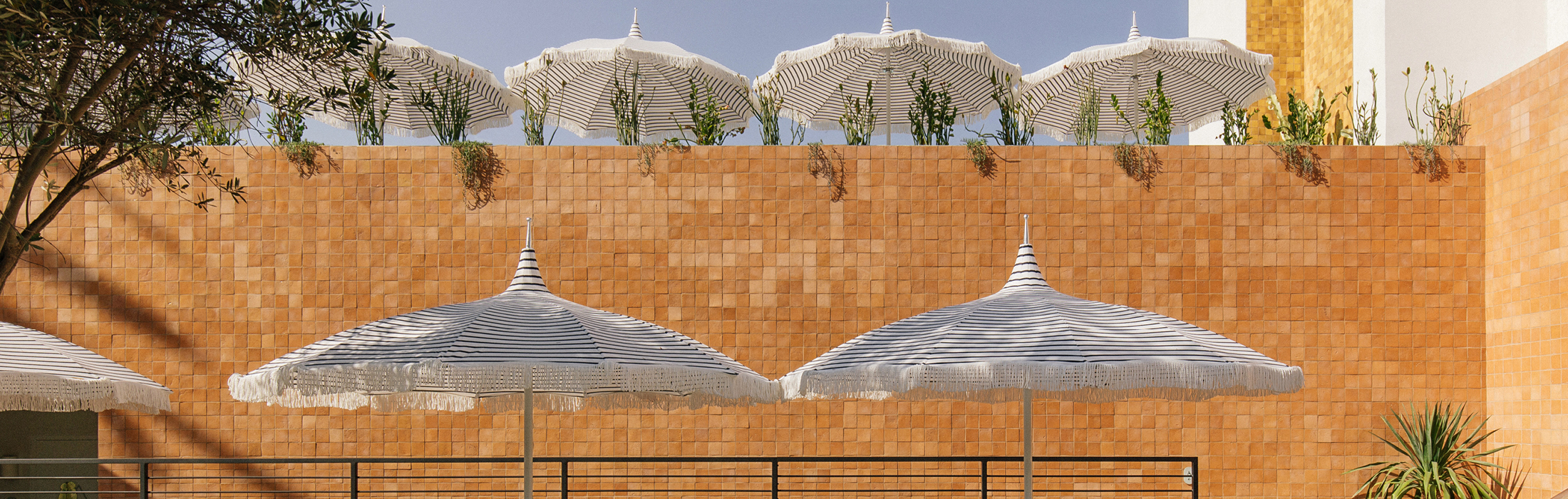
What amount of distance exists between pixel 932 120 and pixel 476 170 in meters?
3.57

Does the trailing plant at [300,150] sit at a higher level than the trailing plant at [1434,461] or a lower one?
higher

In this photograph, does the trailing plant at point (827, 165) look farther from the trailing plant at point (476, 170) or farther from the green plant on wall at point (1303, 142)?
the green plant on wall at point (1303, 142)

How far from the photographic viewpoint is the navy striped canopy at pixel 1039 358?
4.47 m

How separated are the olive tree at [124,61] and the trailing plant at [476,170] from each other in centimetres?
296

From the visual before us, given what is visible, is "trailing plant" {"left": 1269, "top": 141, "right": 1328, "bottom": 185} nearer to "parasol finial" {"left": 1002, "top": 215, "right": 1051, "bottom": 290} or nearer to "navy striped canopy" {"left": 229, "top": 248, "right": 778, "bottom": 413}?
"parasol finial" {"left": 1002, "top": 215, "right": 1051, "bottom": 290}

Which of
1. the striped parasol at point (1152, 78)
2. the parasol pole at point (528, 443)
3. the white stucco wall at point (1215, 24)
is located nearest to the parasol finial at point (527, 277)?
the parasol pole at point (528, 443)

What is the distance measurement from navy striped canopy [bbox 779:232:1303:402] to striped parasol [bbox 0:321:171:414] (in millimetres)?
3417

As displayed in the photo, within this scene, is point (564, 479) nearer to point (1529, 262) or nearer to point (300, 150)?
point (300, 150)

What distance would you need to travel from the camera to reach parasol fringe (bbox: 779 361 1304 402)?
175 inches

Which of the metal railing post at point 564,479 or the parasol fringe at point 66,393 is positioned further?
the metal railing post at point 564,479

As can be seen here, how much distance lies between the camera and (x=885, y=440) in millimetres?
8062

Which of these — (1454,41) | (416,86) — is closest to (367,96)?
(416,86)

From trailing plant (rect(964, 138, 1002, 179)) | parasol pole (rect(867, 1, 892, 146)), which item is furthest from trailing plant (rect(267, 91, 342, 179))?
trailing plant (rect(964, 138, 1002, 179))

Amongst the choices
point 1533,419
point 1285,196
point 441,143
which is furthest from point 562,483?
point 1533,419
